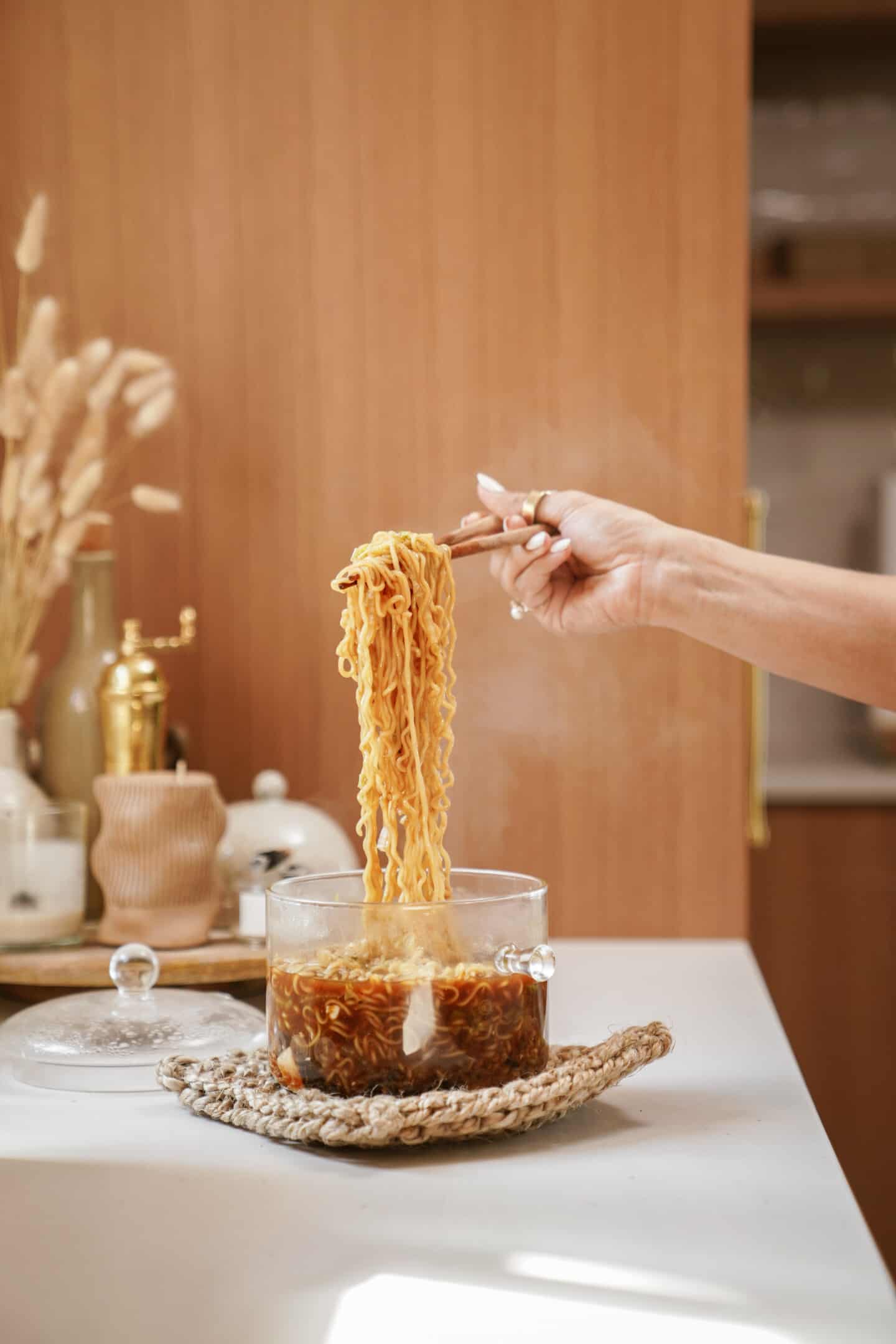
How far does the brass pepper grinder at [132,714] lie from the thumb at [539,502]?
416 mm

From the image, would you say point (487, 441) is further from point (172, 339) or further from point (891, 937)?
point (891, 937)

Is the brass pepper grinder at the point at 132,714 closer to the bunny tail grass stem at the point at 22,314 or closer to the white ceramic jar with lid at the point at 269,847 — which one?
the white ceramic jar with lid at the point at 269,847

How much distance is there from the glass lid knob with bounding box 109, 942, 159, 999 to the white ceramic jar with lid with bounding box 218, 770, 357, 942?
0.83ft

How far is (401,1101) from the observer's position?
3.00ft

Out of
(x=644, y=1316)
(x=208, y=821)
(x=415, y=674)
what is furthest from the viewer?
(x=208, y=821)

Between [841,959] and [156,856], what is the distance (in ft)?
5.40

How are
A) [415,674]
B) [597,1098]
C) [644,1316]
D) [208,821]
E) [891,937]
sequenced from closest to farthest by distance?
A: 1. [644,1316]
2. [597,1098]
3. [415,674]
4. [208,821]
5. [891,937]

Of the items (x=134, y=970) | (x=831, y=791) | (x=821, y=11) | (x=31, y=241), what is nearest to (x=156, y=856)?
(x=134, y=970)

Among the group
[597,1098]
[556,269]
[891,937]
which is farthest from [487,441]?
[891,937]

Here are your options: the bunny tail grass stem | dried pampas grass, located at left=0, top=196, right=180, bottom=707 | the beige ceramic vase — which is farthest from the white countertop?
the bunny tail grass stem

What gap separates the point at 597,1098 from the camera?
1.05 meters

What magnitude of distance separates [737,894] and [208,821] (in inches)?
28.8

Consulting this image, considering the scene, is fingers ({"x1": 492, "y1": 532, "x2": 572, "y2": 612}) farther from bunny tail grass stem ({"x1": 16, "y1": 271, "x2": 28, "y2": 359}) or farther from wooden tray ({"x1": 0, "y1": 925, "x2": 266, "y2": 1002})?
bunny tail grass stem ({"x1": 16, "y1": 271, "x2": 28, "y2": 359})

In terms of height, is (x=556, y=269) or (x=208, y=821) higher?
(x=556, y=269)
